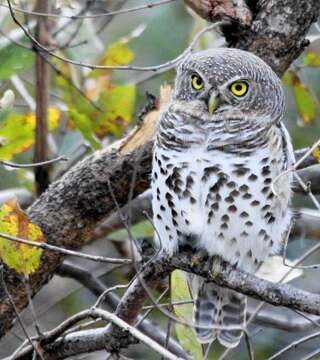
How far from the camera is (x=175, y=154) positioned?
3.38 metres

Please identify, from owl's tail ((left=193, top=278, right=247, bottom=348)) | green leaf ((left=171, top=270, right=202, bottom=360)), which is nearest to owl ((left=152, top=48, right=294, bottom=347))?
green leaf ((left=171, top=270, right=202, bottom=360))

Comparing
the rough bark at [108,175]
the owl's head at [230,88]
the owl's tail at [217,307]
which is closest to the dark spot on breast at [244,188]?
the owl's head at [230,88]

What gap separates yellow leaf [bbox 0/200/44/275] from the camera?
3068 mm

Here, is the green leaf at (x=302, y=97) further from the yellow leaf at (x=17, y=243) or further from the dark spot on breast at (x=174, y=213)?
the yellow leaf at (x=17, y=243)

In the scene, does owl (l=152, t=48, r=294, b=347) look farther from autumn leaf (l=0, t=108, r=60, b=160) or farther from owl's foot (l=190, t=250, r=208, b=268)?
autumn leaf (l=0, t=108, r=60, b=160)

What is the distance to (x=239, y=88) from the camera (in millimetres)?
3467

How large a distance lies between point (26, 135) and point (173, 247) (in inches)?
24.2

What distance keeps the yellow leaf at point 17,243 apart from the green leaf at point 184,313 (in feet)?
1.38

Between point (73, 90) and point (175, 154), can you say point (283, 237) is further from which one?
point (73, 90)

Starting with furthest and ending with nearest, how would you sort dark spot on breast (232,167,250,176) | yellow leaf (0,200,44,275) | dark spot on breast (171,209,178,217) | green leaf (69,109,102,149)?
1. green leaf (69,109,102,149)
2. dark spot on breast (171,209,178,217)
3. dark spot on breast (232,167,250,176)
4. yellow leaf (0,200,44,275)

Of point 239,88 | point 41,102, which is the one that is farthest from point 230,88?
point 41,102

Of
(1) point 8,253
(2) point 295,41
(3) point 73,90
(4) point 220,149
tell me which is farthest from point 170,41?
(1) point 8,253

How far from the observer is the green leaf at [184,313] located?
315cm

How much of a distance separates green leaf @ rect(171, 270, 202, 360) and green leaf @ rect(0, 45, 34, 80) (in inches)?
40.7
